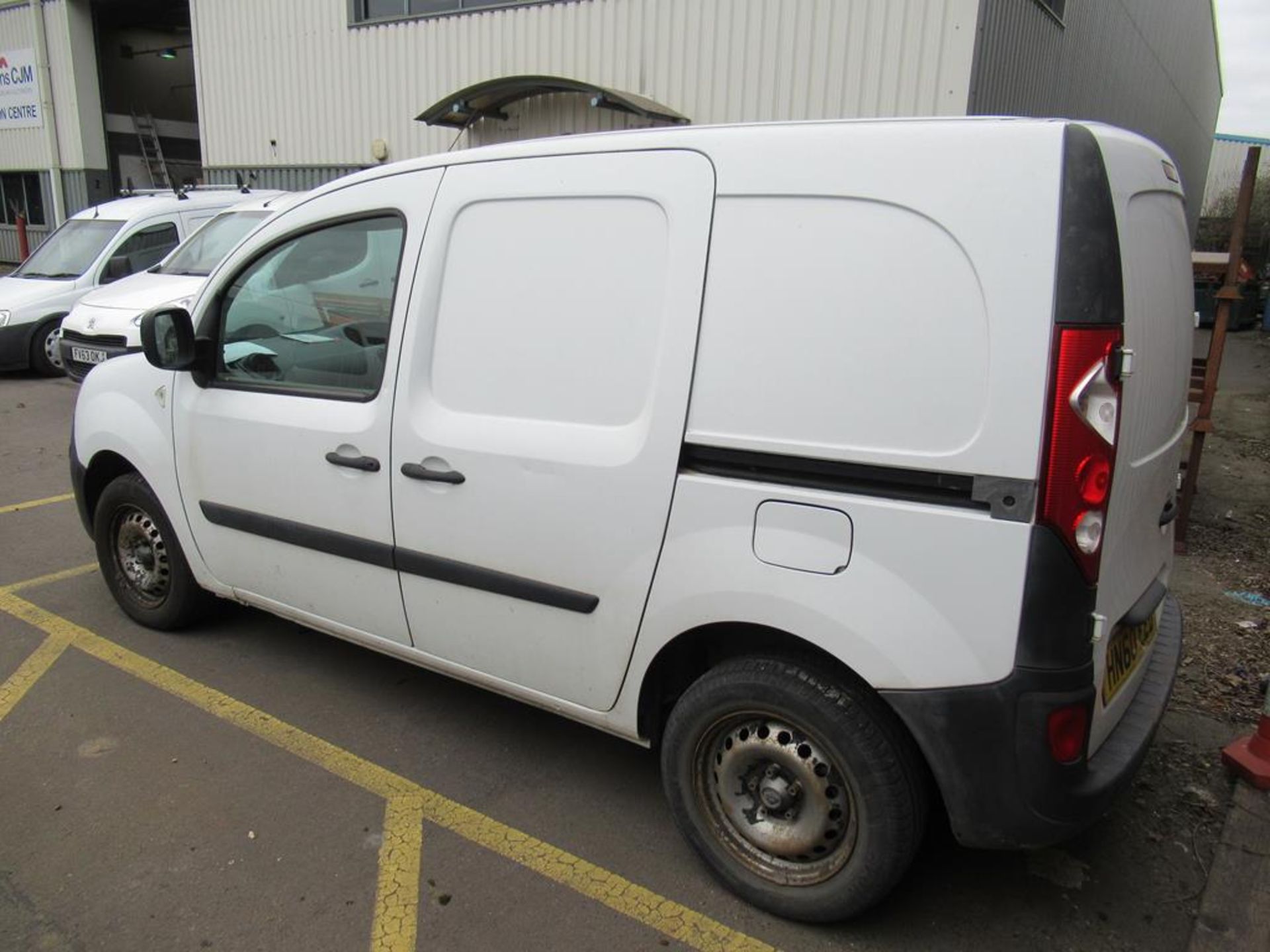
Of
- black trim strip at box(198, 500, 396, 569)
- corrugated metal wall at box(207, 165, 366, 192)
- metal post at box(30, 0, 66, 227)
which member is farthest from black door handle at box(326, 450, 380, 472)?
metal post at box(30, 0, 66, 227)

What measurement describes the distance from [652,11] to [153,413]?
8.76 meters

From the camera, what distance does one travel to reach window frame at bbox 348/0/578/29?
1166 centimetres

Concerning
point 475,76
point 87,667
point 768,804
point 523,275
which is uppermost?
point 475,76

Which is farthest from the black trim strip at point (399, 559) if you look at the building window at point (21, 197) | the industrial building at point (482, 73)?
the building window at point (21, 197)

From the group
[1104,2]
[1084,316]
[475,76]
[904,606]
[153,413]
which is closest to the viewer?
[1084,316]

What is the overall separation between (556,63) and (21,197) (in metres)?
16.1

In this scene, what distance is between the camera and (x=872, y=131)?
2150 mm

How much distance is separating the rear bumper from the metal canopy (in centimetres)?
921

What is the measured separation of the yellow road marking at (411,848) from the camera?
2432 millimetres

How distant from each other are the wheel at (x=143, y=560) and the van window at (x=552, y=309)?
6.08 ft

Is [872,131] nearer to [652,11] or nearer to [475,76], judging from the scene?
[652,11]

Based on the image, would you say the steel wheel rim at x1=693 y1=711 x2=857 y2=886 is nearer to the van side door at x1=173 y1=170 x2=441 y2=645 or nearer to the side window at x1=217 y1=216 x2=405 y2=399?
the van side door at x1=173 y1=170 x2=441 y2=645

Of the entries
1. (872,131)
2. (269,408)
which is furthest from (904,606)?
(269,408)

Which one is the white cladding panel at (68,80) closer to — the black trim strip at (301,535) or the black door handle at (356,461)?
the black trim strip at (301,535)
